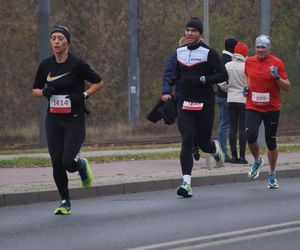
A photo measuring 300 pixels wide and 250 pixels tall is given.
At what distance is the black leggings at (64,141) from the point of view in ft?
36.9

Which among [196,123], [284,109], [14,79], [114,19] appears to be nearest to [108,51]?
[114,19]

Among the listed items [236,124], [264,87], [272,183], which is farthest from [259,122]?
[236,124]

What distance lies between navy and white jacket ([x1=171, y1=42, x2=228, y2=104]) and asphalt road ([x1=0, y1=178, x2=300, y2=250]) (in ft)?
4.15

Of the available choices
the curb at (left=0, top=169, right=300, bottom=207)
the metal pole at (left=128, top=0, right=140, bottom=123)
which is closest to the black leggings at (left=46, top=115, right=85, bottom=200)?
the curb at (left=0, top=169, right=300, bottom=207)

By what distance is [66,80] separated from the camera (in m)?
11.3

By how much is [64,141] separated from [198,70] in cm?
230

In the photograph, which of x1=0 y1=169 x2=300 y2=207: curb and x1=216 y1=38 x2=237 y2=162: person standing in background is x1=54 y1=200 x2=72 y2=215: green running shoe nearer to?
x1=0 y1=169 x2=300 y2=207: curb

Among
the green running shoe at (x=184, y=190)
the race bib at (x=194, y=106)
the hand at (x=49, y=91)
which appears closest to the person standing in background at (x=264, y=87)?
the race bib at (x=194, y=106)

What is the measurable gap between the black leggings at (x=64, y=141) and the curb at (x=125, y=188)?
56.8 inches

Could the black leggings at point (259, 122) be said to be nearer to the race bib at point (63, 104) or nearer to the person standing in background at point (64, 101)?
the person standing in background at point (64, 101)

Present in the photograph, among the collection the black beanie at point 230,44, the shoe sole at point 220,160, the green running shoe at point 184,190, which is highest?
the black beanie at point 230,44

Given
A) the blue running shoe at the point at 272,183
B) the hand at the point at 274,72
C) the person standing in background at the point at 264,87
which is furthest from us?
the blue running shoe at the point at 272,183

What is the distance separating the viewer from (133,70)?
34.3 metres

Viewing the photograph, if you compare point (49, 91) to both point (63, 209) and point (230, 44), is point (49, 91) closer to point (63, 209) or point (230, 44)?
point (63, 209)
